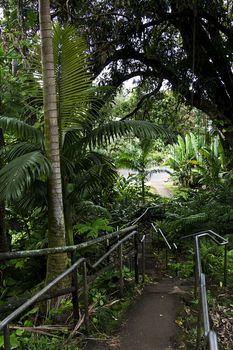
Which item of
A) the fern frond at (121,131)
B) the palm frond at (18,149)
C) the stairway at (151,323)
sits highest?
the fern frond at (121,131)

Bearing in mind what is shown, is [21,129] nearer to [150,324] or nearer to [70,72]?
[70,72]

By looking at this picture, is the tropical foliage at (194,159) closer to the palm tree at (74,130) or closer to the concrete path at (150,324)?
the palm tree at (74,130)

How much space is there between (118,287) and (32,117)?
8.05 ft

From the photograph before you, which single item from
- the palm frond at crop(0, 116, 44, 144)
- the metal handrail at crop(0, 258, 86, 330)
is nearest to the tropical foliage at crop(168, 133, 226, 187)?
the palm frond at crop(0, 116, 44, 144)

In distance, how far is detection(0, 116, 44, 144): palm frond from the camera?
10.9 ft

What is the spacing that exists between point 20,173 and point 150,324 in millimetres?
1718

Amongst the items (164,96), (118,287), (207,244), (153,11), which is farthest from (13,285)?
(164,96)

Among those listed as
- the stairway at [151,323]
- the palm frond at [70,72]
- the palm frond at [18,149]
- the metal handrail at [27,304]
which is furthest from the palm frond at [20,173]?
the stairway at [151,323]

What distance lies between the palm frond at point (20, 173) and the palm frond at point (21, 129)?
1.51 ft

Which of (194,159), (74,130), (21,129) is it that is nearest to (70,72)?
(74,130)

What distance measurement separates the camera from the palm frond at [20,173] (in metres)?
2.72

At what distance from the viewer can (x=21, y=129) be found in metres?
3.43

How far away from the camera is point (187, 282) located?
172 inches

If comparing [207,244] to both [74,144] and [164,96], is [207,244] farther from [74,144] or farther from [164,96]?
[164,96]
